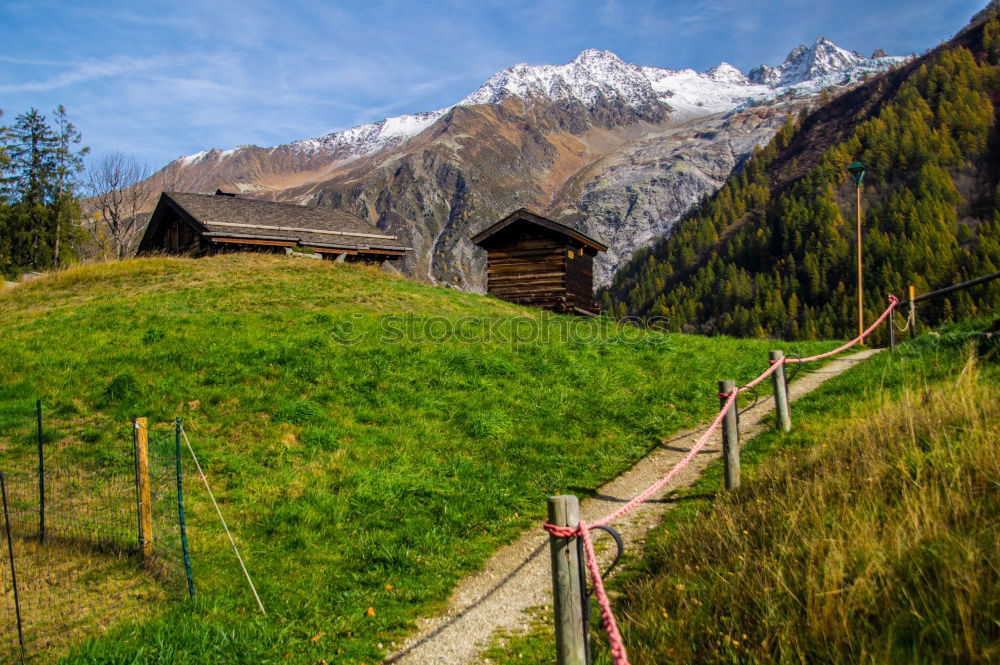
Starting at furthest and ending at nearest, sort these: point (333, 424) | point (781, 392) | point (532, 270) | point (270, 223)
Answer: point (270, 223)
point (532, 270)
point (333, 424)
point (781, 392)

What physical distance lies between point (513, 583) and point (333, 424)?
18.6 ft

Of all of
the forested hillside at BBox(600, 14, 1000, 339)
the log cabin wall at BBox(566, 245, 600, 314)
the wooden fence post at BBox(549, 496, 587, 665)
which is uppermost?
the forested hillside at BBox(600, 14, 1000, 339)

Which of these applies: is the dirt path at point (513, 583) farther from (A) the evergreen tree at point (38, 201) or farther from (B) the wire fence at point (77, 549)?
(A) the evergreen tree at point (38, 201)

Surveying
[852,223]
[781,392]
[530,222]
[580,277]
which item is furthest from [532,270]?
[852,223]

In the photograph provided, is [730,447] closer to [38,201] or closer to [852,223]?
[38,201]

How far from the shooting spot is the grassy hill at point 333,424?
594 centimetres

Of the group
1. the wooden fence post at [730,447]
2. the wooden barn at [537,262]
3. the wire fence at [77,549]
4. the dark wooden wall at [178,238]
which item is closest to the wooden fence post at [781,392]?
the wooden fence post at [730,447]

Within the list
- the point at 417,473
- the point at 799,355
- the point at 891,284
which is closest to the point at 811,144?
the point at 891,284

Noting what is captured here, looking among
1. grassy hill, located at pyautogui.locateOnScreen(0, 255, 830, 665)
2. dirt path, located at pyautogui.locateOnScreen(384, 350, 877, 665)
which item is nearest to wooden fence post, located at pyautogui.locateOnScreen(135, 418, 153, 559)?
grassy hill, located at pyautogui.locateOnScreen(0, 255, 830, 665)

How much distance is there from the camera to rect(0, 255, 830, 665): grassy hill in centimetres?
594

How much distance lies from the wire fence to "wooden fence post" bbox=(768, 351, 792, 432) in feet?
28.4

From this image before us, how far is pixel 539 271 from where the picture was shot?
30.2 meters

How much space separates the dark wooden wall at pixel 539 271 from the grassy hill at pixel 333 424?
8976mm

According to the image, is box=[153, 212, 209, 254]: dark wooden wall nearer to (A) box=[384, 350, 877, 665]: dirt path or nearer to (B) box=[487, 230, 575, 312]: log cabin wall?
(B) box=[487, 230, 575, 312]: log cabin wall
